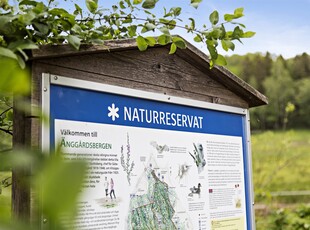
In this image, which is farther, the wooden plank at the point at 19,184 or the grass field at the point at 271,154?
the grass field at the point at 271,154

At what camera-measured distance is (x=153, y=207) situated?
191 centimetres

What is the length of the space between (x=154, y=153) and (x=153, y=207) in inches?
8.2

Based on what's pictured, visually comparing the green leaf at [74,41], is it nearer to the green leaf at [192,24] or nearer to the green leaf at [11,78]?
the green leaf at [192,24]

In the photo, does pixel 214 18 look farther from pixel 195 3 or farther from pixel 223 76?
pixel 223 76

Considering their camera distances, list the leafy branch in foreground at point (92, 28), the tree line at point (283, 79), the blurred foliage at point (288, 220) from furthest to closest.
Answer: the tree line at point (283, 79) < the blurred foliage at point (288, 220) < the leafy branch in foreground at point (92, 28)

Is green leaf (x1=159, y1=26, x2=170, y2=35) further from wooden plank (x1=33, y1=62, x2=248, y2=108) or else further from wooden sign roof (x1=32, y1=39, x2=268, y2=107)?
wooden plank (x1=33, y1=62, x2=248, y2=108)

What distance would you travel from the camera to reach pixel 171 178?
2025 millimetres

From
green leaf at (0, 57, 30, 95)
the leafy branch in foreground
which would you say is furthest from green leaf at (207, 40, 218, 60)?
green leaf at (0, 57, 30, 95)

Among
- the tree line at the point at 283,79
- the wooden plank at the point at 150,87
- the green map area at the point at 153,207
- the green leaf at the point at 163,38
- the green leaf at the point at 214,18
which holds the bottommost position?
the green map area at the point at 153,207

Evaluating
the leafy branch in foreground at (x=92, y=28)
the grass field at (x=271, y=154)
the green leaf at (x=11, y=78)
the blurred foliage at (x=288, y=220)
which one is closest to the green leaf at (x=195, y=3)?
the leafy branch in foreground at (x=92, y=28)

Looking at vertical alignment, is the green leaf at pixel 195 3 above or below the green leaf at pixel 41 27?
above

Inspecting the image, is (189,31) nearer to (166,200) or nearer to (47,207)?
Answer: (166,200)

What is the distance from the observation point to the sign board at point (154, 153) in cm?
163

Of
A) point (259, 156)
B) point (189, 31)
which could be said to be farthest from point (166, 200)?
point (259, 156)
